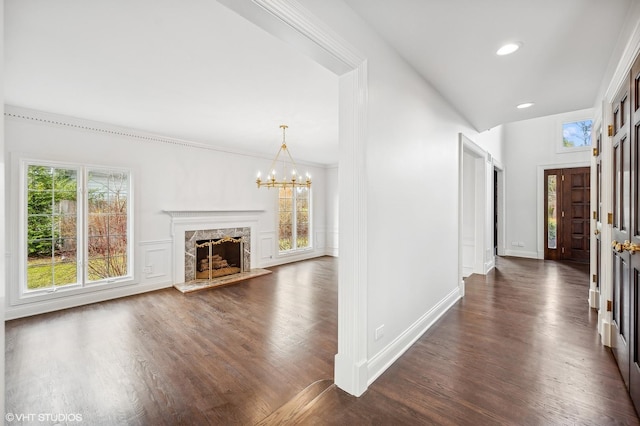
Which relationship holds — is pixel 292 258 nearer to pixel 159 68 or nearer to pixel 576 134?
pixel 159 68

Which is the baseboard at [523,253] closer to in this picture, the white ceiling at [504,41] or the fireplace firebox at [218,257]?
the white ceiling at [504,41]

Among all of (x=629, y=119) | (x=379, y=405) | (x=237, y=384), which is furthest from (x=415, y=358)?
(x=629, y=119)

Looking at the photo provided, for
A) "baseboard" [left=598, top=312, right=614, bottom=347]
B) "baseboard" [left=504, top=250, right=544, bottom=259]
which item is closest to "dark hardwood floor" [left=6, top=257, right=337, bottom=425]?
"baseboard" [left=598, top=312, right=614, bottom=347]

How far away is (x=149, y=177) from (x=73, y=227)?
123cm

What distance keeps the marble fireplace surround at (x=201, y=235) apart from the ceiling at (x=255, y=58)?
1856 mm

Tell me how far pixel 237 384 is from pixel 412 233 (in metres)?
1.94

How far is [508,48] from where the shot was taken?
7.69 ft

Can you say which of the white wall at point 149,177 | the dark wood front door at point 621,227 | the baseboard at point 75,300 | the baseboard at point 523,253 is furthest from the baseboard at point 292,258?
the dark wood front door at point 621,227

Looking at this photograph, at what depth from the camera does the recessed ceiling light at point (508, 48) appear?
90.0 inches

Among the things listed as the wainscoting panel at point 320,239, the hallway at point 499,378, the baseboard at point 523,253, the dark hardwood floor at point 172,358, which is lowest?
the dark hardwood floor at point 172,358

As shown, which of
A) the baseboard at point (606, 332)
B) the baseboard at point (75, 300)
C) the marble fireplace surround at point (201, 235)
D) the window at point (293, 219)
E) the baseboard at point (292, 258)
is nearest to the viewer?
the baseboard at point (606, 332)

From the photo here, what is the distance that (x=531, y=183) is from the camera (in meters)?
7.00

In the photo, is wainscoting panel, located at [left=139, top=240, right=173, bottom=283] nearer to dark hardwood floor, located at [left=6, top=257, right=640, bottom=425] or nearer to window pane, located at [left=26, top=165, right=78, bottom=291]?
dark hardwood floor, located at [left=6, top=257, right=640, bottom=425]

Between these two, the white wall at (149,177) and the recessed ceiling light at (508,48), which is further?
the white wall at (149,177)
